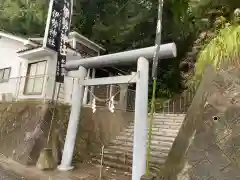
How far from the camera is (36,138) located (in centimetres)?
1009

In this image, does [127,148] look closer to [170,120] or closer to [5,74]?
[170,120]

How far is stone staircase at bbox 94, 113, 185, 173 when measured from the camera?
9.07 metres

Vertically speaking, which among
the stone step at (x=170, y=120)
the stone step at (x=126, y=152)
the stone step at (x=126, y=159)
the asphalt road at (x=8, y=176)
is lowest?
the asphalt road at (x=8, y=176)

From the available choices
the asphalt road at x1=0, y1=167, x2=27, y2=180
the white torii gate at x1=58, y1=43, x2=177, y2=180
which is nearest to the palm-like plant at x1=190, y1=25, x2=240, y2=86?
the white torii gate at x1=58, y1=43, x2=177, y2=180

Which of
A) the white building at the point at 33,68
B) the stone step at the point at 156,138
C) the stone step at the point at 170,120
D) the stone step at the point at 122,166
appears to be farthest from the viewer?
the white building at the point at 33,68

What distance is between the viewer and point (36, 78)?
1373 cm

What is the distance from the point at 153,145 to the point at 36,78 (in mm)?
8331

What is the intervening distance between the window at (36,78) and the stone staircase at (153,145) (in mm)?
5691

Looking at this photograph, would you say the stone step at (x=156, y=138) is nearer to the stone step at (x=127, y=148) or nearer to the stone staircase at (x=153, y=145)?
the stone staircase at (x=153, y=145)

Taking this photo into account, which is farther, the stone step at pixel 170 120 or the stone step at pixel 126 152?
the stone step at pixel 170 120

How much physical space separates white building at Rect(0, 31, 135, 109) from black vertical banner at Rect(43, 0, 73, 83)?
1.56 m

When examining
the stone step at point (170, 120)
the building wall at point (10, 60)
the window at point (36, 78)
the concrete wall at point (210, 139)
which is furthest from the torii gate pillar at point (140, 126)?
the building wall at point (10, 60)

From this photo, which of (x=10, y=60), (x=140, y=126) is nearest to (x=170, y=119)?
(x=140, y=126)

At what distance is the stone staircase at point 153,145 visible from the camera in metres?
9.07
